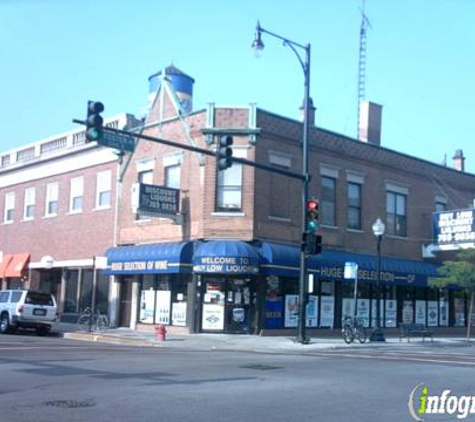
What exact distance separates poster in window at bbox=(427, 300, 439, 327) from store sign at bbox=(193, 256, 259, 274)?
12577 mm

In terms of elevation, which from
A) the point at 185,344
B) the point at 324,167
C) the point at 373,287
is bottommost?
the point at 185,344

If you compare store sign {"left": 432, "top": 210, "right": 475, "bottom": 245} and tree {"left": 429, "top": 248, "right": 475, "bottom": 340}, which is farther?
store sign {"left": 432, "top": 210, "right": 475, "bottom": 245}

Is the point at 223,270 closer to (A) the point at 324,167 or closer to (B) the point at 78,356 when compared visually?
(A) the point at 324,167

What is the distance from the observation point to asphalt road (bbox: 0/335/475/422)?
9.59m

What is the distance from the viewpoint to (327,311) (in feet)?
100

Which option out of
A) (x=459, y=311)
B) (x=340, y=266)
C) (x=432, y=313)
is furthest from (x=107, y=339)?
(x=459, y=311)

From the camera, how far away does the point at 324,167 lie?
3088 centimetres

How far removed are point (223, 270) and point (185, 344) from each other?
3.54 metres

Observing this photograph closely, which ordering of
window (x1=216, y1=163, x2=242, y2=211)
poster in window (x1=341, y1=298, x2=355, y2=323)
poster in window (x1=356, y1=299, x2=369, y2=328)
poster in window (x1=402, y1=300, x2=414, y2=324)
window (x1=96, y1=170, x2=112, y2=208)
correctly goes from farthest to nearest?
poster in window (x1=402, y1=300, x2=414, y2=324)
window (x1=96, y1=170, x2=112, y2=208)
poster in window (x1=356, y1=299, x2=369, y2=328)
poster in window (x1=341, y1=298, x2=355, y2=323)
window (x1=216, y1=163, x2=242, y2=211)

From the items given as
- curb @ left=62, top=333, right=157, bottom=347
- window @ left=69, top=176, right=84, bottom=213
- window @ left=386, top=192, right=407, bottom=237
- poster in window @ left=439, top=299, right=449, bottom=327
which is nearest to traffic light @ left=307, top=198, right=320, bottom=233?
curb @ left=62, top=333, right=157, bottom=347

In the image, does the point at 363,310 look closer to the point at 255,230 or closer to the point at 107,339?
the point at 255,230

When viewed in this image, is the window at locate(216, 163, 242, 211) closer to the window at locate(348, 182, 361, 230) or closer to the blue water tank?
the blue water tank

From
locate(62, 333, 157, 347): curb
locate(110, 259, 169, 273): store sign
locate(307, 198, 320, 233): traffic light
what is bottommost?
locate(62, 333, 157, 347): curb

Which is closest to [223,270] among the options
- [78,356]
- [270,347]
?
[270,347]
